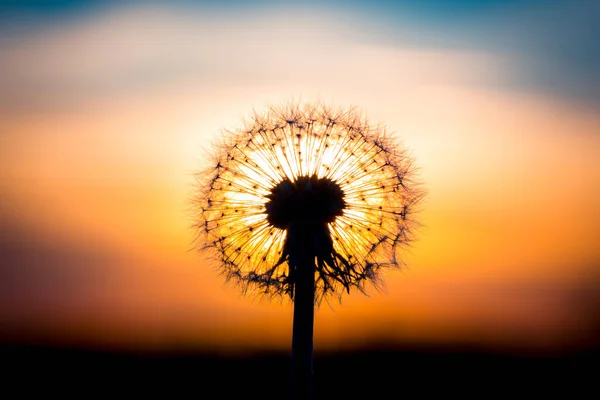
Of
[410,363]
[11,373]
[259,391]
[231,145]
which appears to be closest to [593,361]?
[410,363]

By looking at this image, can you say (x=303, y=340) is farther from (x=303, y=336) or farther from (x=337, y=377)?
(x=337, y=377)

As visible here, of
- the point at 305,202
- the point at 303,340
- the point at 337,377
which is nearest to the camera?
the point at 303,340

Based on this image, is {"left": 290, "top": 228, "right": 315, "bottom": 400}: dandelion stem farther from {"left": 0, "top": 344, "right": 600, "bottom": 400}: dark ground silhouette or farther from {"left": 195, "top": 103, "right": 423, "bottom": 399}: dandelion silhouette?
{"left": 0, "top": 344, "right": 600, "bottom": 400}: dark ground silhouette

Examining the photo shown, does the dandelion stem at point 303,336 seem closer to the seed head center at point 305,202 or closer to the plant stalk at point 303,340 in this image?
the plant stalk at point 303,340

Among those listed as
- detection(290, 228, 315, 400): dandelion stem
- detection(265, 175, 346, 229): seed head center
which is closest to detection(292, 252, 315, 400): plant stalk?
detection(290, 228, 315, 400): dandelion stem

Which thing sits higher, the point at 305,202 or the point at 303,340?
the point at 305,202

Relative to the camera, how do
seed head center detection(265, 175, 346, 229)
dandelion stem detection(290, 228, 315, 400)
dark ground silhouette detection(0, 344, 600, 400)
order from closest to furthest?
dandelion stem detection(290, 228, 315, 400) < seed head center detection(265, 175, 346, 229) < dark ground silhouette detection(0, 344, 600, 400)

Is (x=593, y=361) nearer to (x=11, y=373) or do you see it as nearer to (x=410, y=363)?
(x=410, y=363)

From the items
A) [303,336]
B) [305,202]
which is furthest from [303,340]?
[305,202]
